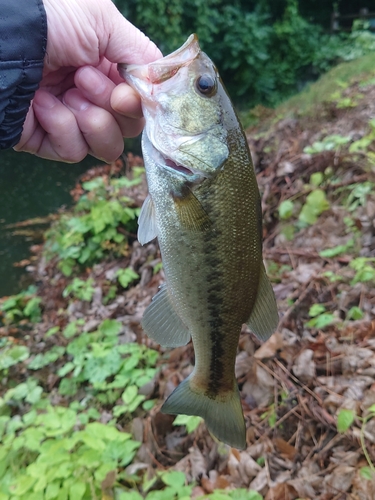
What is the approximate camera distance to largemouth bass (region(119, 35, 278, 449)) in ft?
5.07

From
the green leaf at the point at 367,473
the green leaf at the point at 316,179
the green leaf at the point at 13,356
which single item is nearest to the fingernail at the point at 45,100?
the green leaf at the point at 367,473

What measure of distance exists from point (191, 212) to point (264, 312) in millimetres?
484

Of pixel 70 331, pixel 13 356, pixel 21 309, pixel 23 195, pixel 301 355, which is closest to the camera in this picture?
pixel 301 355

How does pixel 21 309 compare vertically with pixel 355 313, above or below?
below

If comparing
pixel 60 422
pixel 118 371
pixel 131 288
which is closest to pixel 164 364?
pixel 118 371

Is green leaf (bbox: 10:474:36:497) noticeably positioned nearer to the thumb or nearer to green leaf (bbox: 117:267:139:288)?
the thumb

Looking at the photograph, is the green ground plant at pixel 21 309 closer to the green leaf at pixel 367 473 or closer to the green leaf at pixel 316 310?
the green leaf at pixel 316 310

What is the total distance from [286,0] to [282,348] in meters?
16.7

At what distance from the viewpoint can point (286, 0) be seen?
1622cm

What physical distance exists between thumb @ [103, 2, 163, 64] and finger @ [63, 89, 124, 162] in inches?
10.0

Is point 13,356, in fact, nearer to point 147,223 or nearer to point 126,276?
point 126,276

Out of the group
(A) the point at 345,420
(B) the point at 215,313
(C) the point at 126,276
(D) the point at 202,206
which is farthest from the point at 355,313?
(C) the point at 126,276

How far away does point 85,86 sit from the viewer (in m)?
1.89

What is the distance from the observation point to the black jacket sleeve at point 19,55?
156 centimetres
